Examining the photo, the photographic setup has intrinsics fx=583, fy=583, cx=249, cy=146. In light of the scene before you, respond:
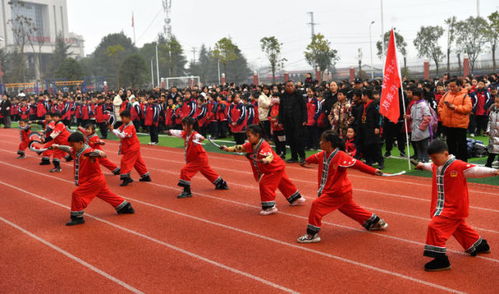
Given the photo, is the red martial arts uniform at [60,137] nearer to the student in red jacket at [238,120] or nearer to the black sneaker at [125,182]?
the black sneaker at [125,182]

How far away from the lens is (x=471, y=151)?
12.7 meters

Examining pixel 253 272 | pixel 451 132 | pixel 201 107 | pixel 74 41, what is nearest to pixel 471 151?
pixel 451 132

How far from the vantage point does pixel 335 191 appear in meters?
7.07

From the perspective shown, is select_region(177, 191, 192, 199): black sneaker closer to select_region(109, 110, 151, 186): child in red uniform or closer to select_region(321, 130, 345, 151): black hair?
select_region(109, 110, 151, 186): child in red uniform

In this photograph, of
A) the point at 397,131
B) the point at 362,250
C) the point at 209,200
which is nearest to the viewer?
the point at 362,250

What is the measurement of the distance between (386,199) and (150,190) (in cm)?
447

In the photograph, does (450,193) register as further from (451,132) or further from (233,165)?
(233,165)

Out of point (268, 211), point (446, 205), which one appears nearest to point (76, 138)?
point (268, 211)

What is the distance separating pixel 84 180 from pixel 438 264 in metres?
5.16

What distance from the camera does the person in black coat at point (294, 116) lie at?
13570 millimetres

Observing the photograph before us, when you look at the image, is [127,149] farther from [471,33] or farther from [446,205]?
[471,33]

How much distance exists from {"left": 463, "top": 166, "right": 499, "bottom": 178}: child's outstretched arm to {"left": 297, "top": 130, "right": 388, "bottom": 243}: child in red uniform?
125cm

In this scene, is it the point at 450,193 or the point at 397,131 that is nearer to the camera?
the point at 450,193

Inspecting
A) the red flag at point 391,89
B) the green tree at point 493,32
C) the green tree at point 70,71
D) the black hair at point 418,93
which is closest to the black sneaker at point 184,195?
the red flag at point 391,89
